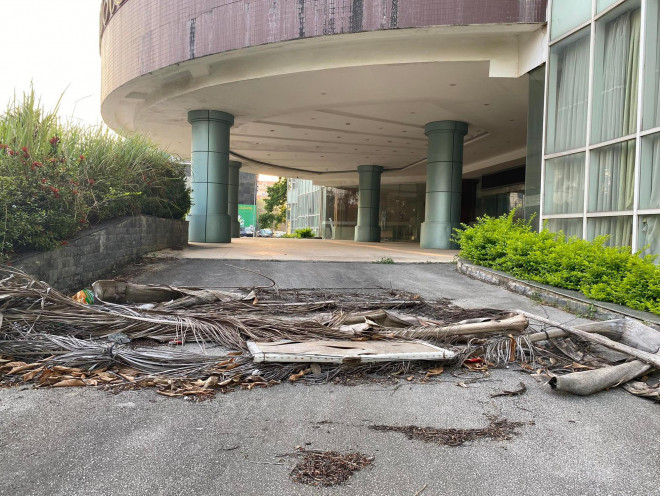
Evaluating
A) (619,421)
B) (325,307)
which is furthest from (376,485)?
(325,307)

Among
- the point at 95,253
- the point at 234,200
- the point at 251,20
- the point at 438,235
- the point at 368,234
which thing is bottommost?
the point at 95,253

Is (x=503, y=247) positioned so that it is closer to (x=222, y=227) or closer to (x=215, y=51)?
(x=215, y=51)

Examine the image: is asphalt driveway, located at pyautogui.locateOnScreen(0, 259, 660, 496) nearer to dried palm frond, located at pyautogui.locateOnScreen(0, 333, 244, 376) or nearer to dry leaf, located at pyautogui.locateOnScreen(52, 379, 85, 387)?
dry leaf, located at pyautogui.locateOnScreen(52, 379, 85, 387)

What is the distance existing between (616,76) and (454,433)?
8.23 metres

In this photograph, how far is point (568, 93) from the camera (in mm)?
9992

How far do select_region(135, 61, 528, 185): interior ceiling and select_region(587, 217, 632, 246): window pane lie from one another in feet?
19.3

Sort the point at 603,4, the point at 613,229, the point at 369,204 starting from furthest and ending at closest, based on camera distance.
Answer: the point at 369,204 < the point at 603,4 < the point at 613,229

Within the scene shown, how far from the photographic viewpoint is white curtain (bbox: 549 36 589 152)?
373 inches

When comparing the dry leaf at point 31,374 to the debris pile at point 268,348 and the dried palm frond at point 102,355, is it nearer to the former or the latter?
the debris pile at point 268,348

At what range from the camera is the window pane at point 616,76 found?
8062 mm

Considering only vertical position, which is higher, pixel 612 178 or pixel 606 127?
pixel 606 127

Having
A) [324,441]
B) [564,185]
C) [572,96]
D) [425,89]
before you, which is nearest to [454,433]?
[324,441]

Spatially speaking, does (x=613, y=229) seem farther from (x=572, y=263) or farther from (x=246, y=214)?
(x=246, y=214)

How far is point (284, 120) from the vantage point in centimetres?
1983
